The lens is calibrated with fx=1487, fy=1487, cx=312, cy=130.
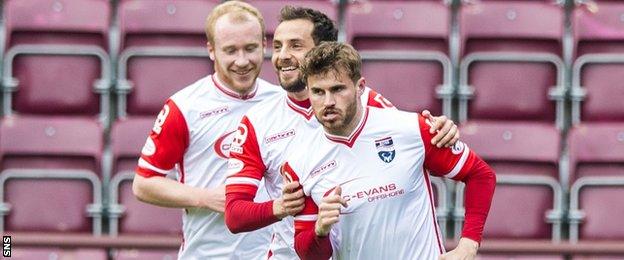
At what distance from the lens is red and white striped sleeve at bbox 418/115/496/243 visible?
17.4 feet

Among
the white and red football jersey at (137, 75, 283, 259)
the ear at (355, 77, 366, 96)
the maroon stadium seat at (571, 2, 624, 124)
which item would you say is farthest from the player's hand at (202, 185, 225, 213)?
the maroon stadium seat at (571, 2, 624, 124)

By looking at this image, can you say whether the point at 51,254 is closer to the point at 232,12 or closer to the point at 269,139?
the point at 232,12

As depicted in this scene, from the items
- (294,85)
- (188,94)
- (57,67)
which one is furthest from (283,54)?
(57,67)

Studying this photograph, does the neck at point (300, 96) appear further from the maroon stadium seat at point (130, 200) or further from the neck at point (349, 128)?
the maroon stadium seat at point (130, 200)

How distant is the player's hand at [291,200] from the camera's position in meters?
5.16

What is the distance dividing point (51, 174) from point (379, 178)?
3.70 metres

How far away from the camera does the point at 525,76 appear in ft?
29.0

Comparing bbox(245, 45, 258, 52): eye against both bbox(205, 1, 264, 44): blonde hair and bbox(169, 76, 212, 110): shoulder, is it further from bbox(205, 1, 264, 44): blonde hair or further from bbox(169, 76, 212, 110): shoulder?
bbox(169, 76, 212, 110): shoulder

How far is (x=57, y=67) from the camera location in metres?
8.91

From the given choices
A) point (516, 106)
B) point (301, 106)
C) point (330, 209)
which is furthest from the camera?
point (516, 106)

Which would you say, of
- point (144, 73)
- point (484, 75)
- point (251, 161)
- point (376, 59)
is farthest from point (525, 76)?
point (251, 161)

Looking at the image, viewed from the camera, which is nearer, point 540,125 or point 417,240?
point 417,240

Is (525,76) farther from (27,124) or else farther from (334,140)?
→ (334,140)

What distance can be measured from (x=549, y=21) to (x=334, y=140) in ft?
12.9
